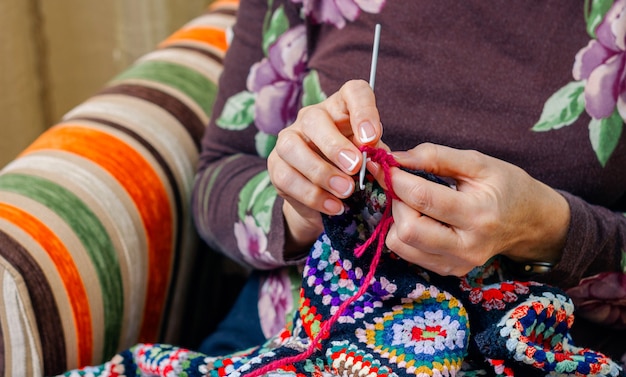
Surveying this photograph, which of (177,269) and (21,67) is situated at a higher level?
(21,67)

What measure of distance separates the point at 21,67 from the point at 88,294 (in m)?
0.65

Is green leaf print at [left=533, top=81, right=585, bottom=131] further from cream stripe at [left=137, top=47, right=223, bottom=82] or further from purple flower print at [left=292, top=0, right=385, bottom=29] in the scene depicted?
cream stripe at [left=137, top=47, right=223, bottom=82]

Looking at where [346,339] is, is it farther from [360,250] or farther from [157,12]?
[157,12]

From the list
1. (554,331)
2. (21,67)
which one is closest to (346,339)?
(554,331)

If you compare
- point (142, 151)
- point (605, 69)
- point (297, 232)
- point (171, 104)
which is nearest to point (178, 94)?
point (171, 104)

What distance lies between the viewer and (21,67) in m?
1.30

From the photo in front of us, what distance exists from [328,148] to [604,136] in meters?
0.31

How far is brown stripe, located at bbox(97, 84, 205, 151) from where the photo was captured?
1005 mm

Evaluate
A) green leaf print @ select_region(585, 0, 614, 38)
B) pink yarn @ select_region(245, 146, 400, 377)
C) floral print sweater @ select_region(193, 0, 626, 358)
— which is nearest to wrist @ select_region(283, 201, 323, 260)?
floral print sweater @ select_region(193, 0, 626, 358)

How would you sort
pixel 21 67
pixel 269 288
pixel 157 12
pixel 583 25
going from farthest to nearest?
pixel 157 12 → pixel 21 67 → pixel 269 288 → pixel 583 25

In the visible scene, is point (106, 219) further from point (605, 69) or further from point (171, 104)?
point (605, 69)

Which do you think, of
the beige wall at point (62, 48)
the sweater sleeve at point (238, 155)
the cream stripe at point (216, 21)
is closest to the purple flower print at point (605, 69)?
the sweater sleeve at point (238, 155)

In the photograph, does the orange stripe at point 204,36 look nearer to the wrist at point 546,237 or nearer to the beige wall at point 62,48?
the beige wall at point 62,48

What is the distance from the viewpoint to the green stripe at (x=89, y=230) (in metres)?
0.81
